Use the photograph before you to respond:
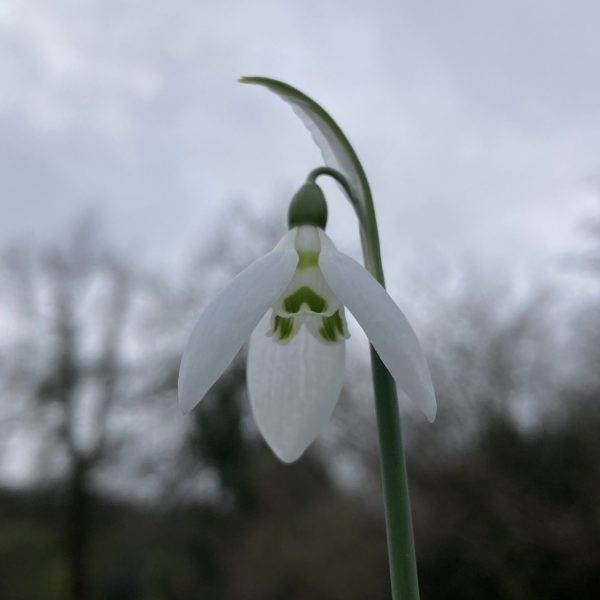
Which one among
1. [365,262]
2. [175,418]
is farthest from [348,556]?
[365,262]

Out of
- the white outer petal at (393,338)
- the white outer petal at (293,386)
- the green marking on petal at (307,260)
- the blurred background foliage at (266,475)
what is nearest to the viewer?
the white outer petal at (393,338)

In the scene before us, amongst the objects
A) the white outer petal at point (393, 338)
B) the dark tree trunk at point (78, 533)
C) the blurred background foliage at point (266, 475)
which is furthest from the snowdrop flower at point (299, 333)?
the dark tree trunk at point (78, 533)

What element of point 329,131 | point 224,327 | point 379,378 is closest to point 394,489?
point 379,378

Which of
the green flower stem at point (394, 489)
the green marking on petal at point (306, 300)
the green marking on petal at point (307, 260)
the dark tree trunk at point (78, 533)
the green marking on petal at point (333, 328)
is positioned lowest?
the green flower stem at point (394, 489)

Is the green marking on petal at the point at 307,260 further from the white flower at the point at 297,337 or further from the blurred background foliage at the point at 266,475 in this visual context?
the blurred background foliage at the point at 266,475

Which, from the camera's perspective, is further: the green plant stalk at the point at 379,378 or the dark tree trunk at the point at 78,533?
the dark tree trunk at the point at 78,533

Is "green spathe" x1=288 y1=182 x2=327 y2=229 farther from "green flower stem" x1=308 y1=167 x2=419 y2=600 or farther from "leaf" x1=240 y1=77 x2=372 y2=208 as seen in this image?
"green flower stem" x1=308 y1=167 x2=419 y2=600

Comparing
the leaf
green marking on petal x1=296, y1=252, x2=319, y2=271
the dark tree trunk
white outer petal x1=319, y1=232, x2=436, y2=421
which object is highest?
the dark tree trunk

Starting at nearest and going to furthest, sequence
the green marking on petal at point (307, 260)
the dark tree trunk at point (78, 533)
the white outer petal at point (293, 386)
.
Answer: the green marking on petal at point (307, 260) < the white outer petal at point (293, 386) < the dark tree trunk at point (78, 533)

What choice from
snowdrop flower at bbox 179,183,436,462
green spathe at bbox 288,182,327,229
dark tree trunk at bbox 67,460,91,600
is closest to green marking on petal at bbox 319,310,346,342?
snowdrop flower at bbox 179,183,436,462
